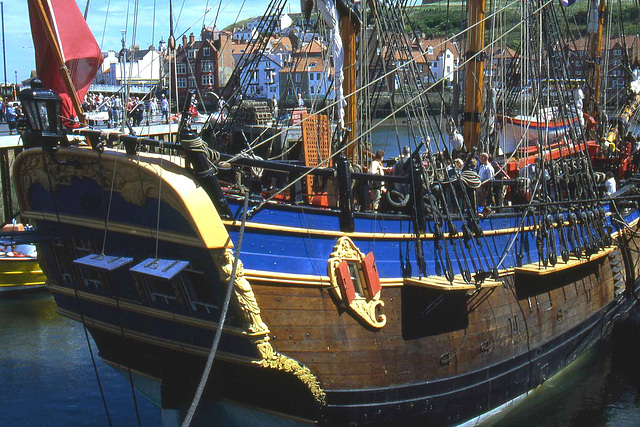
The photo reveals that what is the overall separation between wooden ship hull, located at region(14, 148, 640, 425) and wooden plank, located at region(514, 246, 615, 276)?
67 millimetres

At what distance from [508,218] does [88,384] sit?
8.47 m

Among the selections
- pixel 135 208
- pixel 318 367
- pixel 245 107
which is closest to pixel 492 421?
pixel 318 367

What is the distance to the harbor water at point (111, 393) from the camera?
13.1m

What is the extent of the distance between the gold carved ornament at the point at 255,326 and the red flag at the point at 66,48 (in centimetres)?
288

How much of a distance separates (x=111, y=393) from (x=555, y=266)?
26.9 ft

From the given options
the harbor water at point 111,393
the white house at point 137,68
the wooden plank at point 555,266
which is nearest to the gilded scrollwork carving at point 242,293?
the white house at point 137,68

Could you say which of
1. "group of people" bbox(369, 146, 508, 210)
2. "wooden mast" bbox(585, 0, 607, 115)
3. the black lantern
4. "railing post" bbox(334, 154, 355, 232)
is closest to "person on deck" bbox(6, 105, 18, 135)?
"group of people" bbox(369, 146, 508, 210)

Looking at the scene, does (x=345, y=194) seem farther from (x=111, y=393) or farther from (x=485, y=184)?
(x=111, y=393)

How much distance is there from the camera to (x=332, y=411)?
978 centimetres

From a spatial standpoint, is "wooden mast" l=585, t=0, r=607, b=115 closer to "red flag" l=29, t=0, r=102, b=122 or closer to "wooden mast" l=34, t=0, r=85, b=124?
"red flag" l=29, t=0, r=102, b=122

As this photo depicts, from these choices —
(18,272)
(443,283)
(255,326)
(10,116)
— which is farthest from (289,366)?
(10,116)

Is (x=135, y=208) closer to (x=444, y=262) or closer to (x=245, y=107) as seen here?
(x=444, y=262)

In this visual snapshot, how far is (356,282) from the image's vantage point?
961 cm

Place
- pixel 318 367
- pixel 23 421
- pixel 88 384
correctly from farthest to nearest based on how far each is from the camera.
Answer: pixel 88 384 → pixel 23 421 → pixel 318 367
